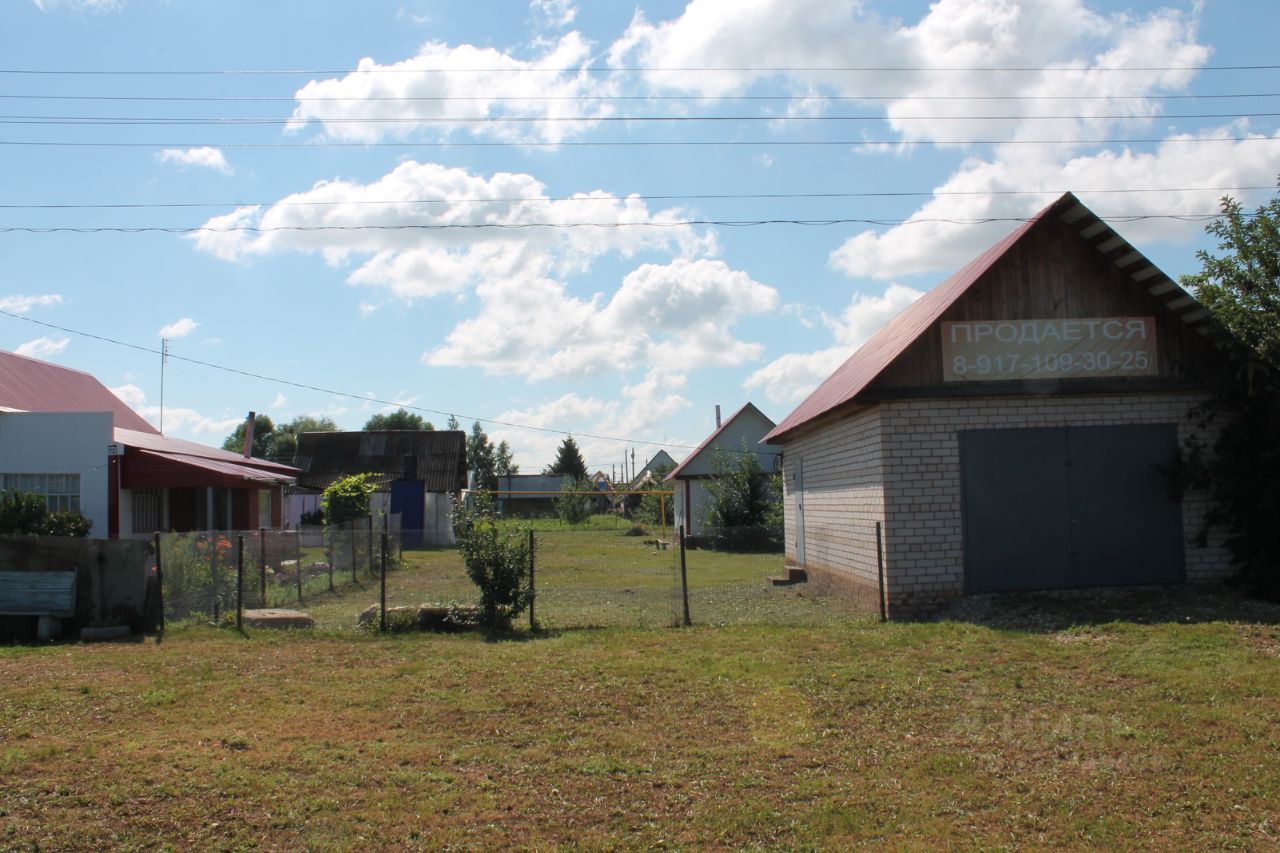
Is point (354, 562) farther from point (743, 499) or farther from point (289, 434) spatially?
point (289, 434)

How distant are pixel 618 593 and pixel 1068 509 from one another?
23.4 ft

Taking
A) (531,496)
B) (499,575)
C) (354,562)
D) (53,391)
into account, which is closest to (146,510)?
(354,562)

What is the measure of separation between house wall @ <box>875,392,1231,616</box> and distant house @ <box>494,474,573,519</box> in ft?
185

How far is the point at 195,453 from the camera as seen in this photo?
29031 millimetres

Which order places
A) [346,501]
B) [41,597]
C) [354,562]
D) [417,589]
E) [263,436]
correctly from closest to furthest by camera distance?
[41,597]
[417,589]
[354,562]
[346,501]
[263,436]

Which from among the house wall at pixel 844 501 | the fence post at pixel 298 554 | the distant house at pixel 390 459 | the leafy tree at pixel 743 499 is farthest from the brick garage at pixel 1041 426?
the distant house at pixel 390 459

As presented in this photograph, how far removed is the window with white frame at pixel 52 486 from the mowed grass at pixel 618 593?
268 inches

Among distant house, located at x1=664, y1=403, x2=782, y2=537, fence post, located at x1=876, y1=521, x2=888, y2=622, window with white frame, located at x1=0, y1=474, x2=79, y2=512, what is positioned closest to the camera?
fence post, located at x1=876, y1=521, x2=888, y2=622

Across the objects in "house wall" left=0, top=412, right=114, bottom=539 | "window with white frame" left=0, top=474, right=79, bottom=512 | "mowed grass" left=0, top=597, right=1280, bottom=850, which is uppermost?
"house wall" left=0, top=412, right=114, bottom=539

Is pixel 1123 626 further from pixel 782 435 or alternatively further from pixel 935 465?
pixel 782 435

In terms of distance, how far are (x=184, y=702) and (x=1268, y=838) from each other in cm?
833

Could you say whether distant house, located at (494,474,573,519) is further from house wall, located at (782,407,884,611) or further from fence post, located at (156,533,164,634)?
fence post, located at (156,533,164,634)

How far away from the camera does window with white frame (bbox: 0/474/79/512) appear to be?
21203 mm

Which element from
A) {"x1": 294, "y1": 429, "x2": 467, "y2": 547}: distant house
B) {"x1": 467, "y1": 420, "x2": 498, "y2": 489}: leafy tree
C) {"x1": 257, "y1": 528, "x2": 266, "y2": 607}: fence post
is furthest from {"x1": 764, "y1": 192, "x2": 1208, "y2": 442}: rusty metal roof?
{"x1": 467, "y1": 420, "x2": 498, "y2": 489}: leafy tree
